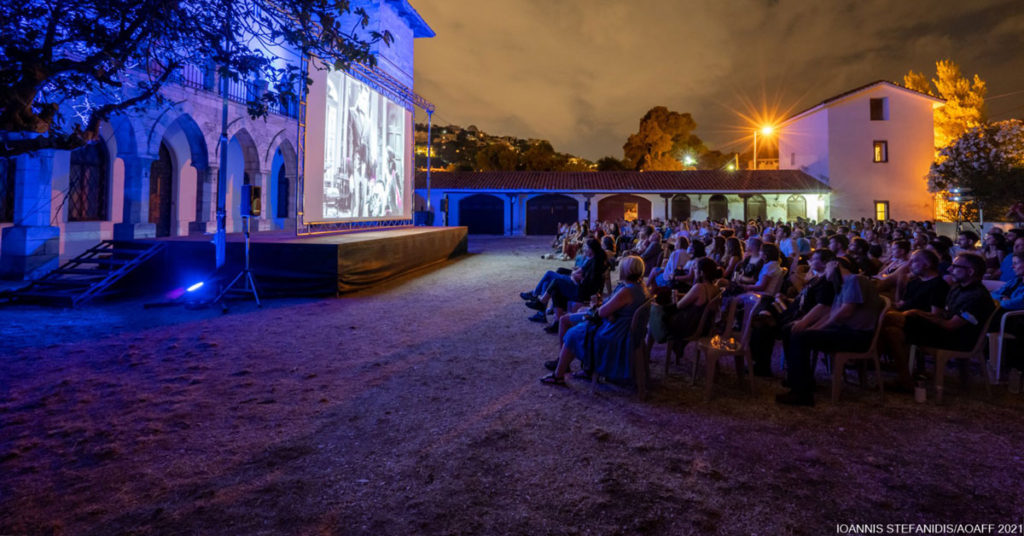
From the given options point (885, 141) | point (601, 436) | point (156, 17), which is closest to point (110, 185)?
point (156, 17)

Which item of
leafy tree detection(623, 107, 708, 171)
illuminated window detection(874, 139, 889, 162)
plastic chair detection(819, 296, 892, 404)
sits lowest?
plastic chair detection(819, 296, 892, 404)

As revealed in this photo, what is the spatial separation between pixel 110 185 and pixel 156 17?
10.6m

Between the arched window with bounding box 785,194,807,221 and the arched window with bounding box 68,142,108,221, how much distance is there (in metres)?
30.2

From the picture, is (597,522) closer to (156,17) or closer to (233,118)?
(156,17)

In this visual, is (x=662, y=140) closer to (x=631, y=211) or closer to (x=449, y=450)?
(x=631, y=211)

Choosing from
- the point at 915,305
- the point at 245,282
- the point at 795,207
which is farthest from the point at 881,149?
the point at 245,282

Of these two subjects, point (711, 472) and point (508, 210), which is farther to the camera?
point (508, 210)

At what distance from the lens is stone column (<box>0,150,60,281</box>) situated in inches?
397

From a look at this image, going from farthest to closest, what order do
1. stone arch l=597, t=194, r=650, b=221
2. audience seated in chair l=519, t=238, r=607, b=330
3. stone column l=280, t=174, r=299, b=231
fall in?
stone arch l=597, t=194, r=650, b=221 < stone column l=280, t=174, r=299, b=231 < audience seated in chair l=519, t=238, r=607, b=330

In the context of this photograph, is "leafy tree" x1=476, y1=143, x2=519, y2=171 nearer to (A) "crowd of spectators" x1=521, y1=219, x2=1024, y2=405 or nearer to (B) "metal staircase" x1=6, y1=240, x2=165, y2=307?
(B) "metal staircase" x1=6, y1=240, x2=165, y2=307

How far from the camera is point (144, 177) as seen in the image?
12.6m

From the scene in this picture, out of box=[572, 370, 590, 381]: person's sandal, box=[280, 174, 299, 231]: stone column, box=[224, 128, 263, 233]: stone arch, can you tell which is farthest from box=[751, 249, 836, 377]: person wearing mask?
box=[280, 174, 299, 231]: stone column

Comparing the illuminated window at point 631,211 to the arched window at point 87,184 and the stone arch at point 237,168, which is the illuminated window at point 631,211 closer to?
the stone arch at point 237,168

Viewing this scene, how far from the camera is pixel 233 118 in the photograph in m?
15.1
